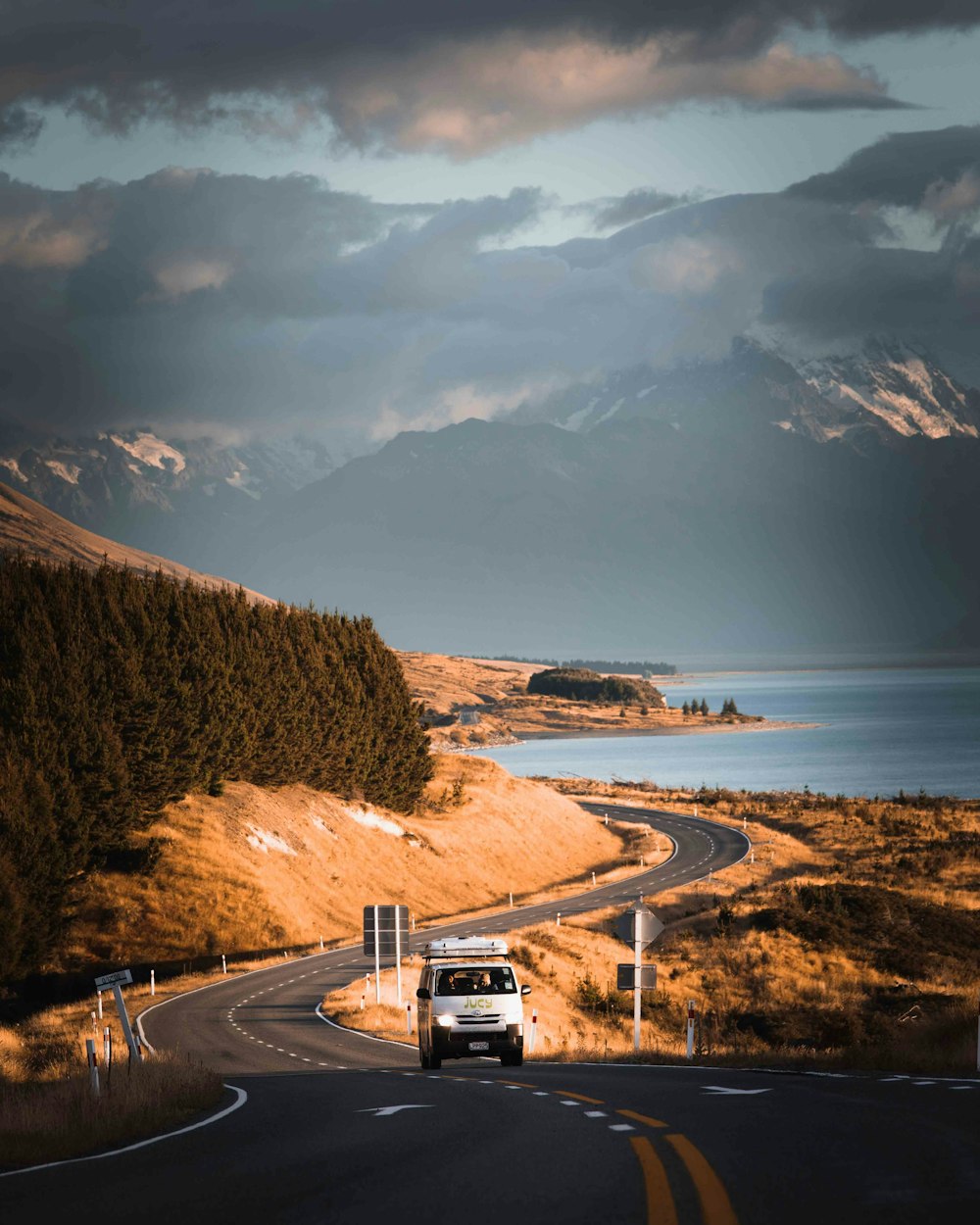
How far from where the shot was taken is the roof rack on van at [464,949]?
101ft

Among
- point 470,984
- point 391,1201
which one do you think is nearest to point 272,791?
point 470,984

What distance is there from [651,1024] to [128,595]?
41795 millimetres

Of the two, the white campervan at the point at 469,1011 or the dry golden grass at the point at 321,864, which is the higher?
the white campervan at the point at 469,1011

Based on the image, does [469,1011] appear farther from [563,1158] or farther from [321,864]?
[321,864]

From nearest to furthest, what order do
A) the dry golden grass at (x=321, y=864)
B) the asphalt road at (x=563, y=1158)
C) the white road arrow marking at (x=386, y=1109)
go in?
the asphalt road at (x=563, y=1158)
the white road arrow marking at (x=386, y=1109)
the dry golden grass at (x=321, y=864)

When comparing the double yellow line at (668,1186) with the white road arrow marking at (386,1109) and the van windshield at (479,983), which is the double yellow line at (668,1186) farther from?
the van windshield at (479,983)

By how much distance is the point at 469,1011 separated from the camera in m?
29.6

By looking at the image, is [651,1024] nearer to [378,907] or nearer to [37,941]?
[378,907]

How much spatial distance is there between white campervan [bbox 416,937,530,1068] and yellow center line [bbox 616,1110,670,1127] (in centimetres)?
1275

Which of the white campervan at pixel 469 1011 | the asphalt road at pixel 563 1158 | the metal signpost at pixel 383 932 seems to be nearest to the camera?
the asphalt road at pixel 563 1158

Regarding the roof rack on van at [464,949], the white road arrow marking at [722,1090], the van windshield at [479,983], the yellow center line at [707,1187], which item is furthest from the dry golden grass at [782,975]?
the yellow center line at [707,1187]

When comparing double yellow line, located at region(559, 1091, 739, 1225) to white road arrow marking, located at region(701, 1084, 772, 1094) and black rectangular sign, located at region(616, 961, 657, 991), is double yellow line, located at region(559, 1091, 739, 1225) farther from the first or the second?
black rectangular sign, located at region(616, 961, 657, 991)

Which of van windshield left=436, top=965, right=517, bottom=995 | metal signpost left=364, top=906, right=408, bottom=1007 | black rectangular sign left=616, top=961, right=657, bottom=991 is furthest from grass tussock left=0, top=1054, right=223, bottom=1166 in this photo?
metal signpost left=364, top=906, right=408, bottom=1007

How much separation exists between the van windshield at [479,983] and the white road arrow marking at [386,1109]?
32.7 feet
